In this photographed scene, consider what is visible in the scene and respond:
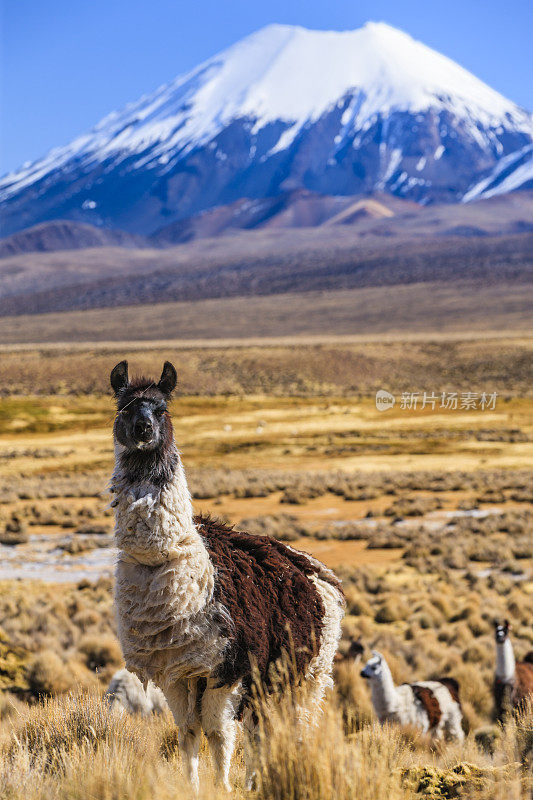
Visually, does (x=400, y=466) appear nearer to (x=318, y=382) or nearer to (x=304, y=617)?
(x=304, y=617)

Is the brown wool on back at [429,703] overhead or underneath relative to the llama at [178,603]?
underneath

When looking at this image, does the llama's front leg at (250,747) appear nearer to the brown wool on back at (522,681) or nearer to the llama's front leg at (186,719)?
the llama's front leg at (186,719)

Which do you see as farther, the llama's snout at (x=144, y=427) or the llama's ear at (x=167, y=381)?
the llama's ear at (x=167, y=381)

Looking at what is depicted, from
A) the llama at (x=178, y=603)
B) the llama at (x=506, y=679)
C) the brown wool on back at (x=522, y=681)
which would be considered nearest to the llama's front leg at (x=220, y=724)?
the llama at (x=178, y=603)

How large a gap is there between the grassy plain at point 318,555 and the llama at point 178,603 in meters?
0.30

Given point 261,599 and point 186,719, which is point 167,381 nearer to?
point 261,599

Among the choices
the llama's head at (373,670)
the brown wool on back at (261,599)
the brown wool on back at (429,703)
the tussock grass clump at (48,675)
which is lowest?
the brown wool on back at (429,703)

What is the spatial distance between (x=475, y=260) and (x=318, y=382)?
3573 inches

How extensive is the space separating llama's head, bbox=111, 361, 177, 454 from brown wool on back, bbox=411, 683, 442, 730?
3.75 m

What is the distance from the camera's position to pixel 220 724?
4.07 m

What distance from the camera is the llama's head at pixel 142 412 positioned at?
4.09 metres

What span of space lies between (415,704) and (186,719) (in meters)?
3.22

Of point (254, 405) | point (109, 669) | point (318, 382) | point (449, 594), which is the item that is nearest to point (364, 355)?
point (318, 382)

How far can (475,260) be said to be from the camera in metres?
144
